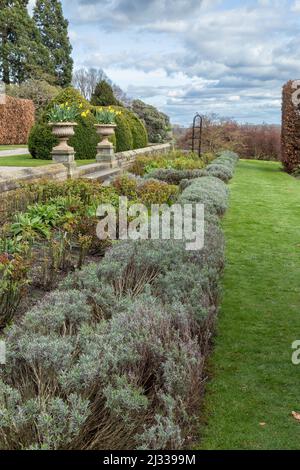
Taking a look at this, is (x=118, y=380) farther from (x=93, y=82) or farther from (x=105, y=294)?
(x=93, y=82)

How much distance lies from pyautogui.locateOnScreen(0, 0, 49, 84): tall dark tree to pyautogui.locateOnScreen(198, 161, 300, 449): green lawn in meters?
27.6

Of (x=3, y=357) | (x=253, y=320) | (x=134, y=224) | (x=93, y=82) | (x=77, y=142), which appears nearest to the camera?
(x=3, y=357)

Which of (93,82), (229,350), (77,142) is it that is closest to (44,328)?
(229,350)

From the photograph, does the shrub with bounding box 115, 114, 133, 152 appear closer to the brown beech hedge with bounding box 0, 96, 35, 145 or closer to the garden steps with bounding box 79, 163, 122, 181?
the garden steps with bounding box 79, 163, 122, 181

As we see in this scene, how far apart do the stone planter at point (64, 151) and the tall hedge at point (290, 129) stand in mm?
9325

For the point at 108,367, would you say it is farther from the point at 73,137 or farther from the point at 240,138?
the point at 240,138

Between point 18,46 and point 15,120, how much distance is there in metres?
10.4

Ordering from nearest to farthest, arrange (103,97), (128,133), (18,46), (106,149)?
1. (106,149)
2. (128,133)
3. (103,97)
4. (18,46)

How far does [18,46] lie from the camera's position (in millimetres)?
31953

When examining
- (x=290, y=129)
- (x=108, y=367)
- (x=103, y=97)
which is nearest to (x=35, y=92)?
(x=103, y=97)

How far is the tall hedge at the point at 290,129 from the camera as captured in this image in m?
17.9

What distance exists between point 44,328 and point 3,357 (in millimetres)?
351

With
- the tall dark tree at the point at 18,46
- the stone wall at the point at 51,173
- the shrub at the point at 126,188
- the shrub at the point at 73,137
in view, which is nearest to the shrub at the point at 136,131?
the stone wall at the point at 51,173

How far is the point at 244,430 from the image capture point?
8.93 ft
